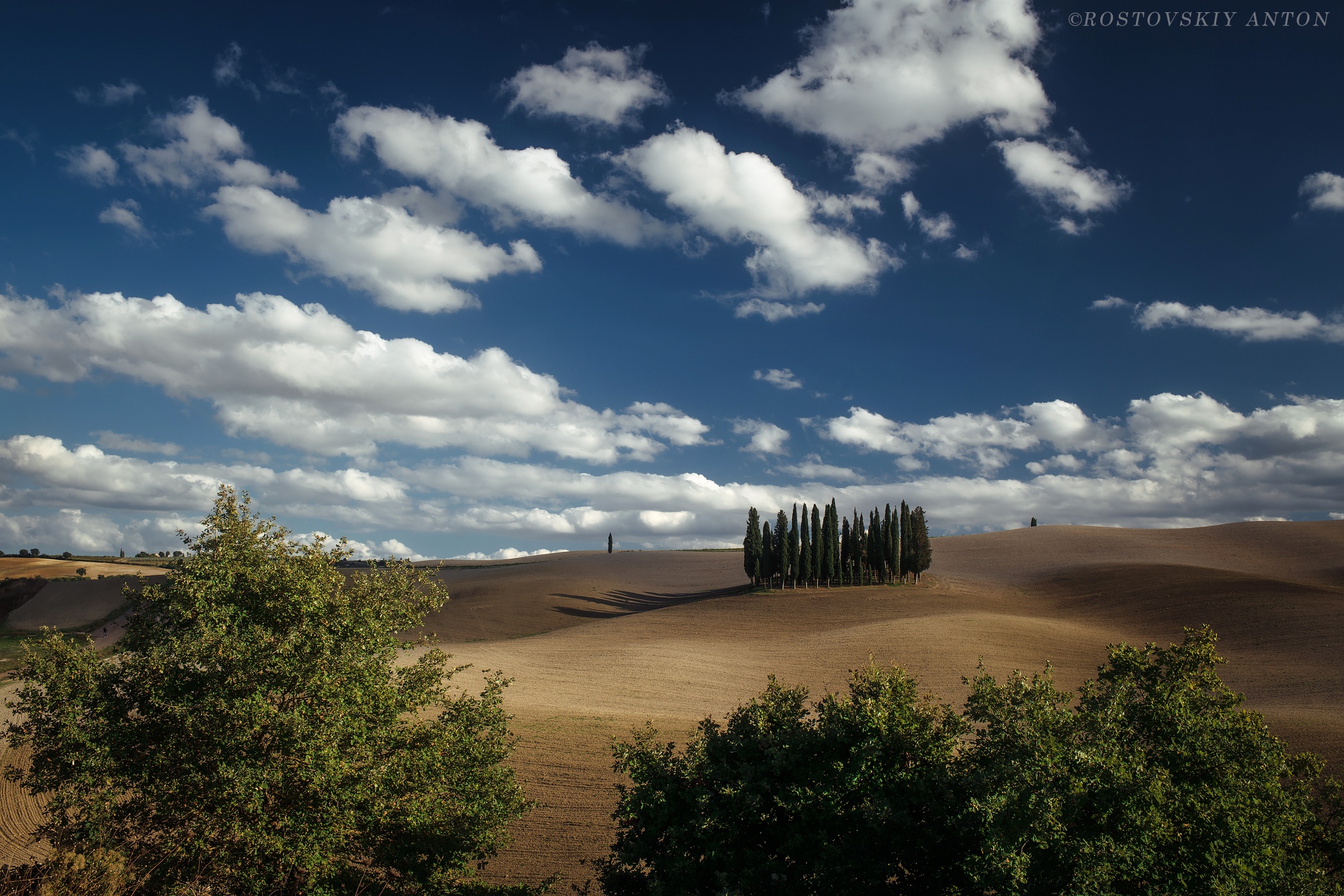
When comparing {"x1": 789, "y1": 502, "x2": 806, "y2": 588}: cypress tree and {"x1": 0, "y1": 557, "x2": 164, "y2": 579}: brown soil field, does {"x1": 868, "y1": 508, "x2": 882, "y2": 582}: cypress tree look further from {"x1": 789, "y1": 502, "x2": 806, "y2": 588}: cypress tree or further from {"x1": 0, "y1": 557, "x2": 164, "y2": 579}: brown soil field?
{"x1": 0, "y1": 557, "x2": 164, "y2": 579}: brown soil field

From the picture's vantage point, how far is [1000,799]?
10.5 meters

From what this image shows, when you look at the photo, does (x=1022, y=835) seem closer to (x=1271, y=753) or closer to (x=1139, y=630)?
(x=1271, y=753)

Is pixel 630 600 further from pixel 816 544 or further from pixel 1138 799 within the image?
pixel 1138 799

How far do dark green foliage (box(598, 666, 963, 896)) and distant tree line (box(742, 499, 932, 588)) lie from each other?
6849 centimetres

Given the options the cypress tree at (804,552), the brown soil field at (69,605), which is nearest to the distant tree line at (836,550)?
the cypress tree at (804,552)

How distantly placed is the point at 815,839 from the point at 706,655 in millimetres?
36315

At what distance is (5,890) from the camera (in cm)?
1068

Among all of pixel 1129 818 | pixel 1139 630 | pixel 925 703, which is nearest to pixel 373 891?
pixel 925 703

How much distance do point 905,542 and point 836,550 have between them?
8.77 meters

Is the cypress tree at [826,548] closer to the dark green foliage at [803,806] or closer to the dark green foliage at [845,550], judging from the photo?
the dark green foliage at [845,550]

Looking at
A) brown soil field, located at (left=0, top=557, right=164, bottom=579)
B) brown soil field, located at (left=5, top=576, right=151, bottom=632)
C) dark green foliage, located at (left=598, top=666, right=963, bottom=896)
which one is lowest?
brown soil field, located at (left=5, top=576, right=151, bottom=632)

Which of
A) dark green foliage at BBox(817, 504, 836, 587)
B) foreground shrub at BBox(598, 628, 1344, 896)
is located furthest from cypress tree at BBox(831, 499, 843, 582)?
foreground shrub at BBox(598, 628, 1344, 896)

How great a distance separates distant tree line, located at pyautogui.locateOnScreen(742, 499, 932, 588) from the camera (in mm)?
81375

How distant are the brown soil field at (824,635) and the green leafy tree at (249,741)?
215 inches
